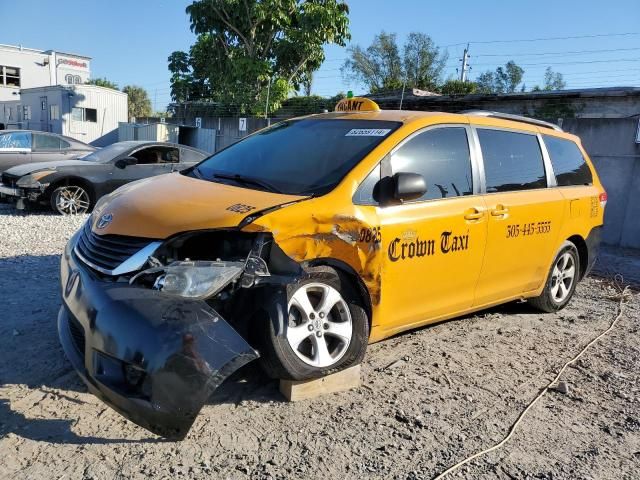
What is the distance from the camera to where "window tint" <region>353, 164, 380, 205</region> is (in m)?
3.44

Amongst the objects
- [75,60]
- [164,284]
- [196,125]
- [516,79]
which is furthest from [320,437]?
[516,79]

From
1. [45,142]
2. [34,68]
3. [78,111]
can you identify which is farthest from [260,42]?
[34,68]

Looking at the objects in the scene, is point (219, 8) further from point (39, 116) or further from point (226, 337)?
point (226, 337)

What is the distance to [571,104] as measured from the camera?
15781 millimetres

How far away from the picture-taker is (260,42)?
2088 centimetres

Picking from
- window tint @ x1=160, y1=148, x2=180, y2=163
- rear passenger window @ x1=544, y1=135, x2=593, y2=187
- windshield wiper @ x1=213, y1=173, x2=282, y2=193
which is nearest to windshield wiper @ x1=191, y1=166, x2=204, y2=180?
windshield wiper @ x1=213, y1=173, x2=282, y2=193

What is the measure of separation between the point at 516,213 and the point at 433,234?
3.51ft

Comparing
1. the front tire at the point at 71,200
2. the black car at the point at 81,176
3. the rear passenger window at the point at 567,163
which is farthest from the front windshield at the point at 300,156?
the front tire at the point at 71,200

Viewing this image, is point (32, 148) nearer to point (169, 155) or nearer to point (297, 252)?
point (169, 155)

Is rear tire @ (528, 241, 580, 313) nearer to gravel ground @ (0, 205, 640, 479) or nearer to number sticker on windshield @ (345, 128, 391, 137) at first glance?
gravel ground @ (0, 205, 640, 479)

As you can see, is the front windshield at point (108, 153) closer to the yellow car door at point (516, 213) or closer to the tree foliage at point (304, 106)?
the yellow car door at point (516, 213)

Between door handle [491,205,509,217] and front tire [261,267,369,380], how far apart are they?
1491 mm

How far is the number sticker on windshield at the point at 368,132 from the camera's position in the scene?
3.80m

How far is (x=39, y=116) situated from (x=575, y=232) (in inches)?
1099
